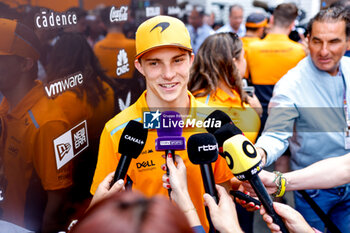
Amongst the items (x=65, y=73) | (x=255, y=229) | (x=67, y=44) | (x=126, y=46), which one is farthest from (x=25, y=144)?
(x=255, y=229)

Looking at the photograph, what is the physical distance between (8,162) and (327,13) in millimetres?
2294

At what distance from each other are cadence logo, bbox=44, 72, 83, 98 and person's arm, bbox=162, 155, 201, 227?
761 millimetres

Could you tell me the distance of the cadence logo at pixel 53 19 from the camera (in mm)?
1684

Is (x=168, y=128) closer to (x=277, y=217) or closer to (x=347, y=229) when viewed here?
(x=277, y=217)

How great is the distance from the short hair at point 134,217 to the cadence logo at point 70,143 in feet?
4.34

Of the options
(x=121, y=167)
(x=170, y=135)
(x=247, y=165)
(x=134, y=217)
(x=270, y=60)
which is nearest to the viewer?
(x=134, y=217)

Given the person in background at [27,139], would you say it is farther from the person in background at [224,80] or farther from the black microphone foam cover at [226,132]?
the person in background at [224,80]

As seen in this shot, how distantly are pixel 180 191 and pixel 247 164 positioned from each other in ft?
0.91

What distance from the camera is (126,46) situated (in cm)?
291

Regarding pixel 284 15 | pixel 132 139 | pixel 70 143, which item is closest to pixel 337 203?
pixel 132 139

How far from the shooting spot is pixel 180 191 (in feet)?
4.50

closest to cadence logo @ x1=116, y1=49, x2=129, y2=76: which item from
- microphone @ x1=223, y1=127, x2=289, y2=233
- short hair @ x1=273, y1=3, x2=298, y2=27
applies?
microphone @ x1=223, y1=127, x2=289, y2=233

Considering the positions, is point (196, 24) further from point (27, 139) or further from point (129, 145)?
point (129, 145)

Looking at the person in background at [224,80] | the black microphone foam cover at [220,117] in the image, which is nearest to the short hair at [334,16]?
the person in background at [224,80]
